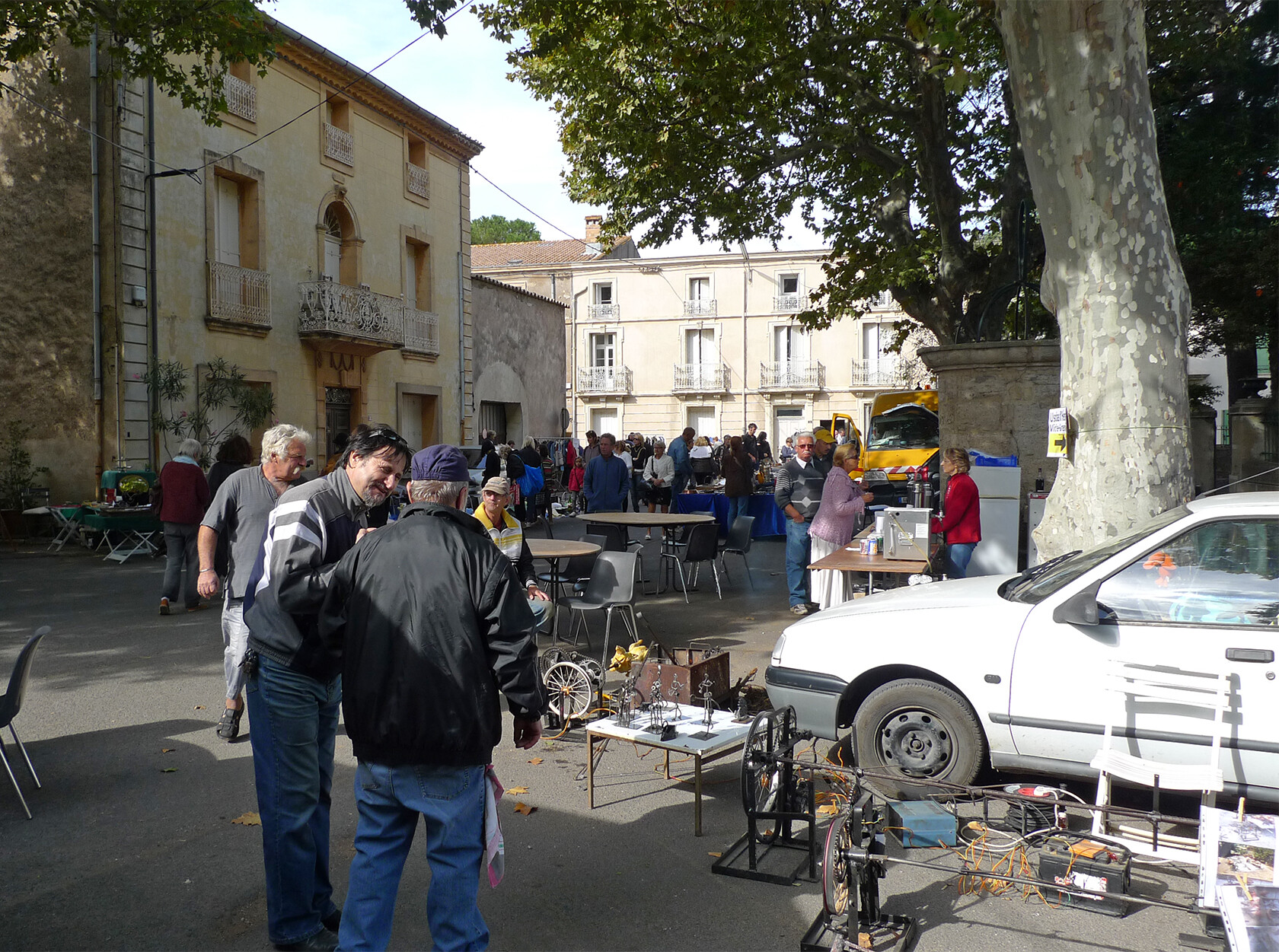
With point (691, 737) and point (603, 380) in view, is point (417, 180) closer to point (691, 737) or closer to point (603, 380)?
point (691, 737)

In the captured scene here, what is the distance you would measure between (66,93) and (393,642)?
16689 mm

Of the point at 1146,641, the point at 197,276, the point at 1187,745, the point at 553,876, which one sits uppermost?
the point at 197,276

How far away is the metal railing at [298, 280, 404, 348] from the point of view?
64.7ft

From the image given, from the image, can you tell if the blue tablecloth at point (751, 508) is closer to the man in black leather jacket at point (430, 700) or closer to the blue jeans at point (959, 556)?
the blue jeans at point (959, 556)

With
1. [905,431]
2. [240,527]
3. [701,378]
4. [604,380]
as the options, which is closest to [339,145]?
[905,431]

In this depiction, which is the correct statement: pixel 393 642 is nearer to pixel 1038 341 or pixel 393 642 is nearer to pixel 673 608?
pixel 673 608

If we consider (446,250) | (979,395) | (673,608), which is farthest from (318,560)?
(446,250)

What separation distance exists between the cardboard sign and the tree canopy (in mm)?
54403

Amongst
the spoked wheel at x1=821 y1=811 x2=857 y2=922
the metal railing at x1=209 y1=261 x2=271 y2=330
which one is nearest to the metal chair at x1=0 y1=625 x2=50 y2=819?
the spoked wheel at x1=821 y1=811 x2=857 y2=922

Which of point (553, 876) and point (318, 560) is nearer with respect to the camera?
point (318, 560)

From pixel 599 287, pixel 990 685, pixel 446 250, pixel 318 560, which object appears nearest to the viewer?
pixel 318 560

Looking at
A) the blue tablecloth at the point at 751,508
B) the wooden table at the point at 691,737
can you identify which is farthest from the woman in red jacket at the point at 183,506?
the blue tablecloth at the point at 751,508

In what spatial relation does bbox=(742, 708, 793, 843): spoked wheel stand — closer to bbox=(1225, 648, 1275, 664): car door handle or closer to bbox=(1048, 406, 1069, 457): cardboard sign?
bbox=(1225, 648, 1275, 664): car door handle

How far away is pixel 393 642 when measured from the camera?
9.36 feet
